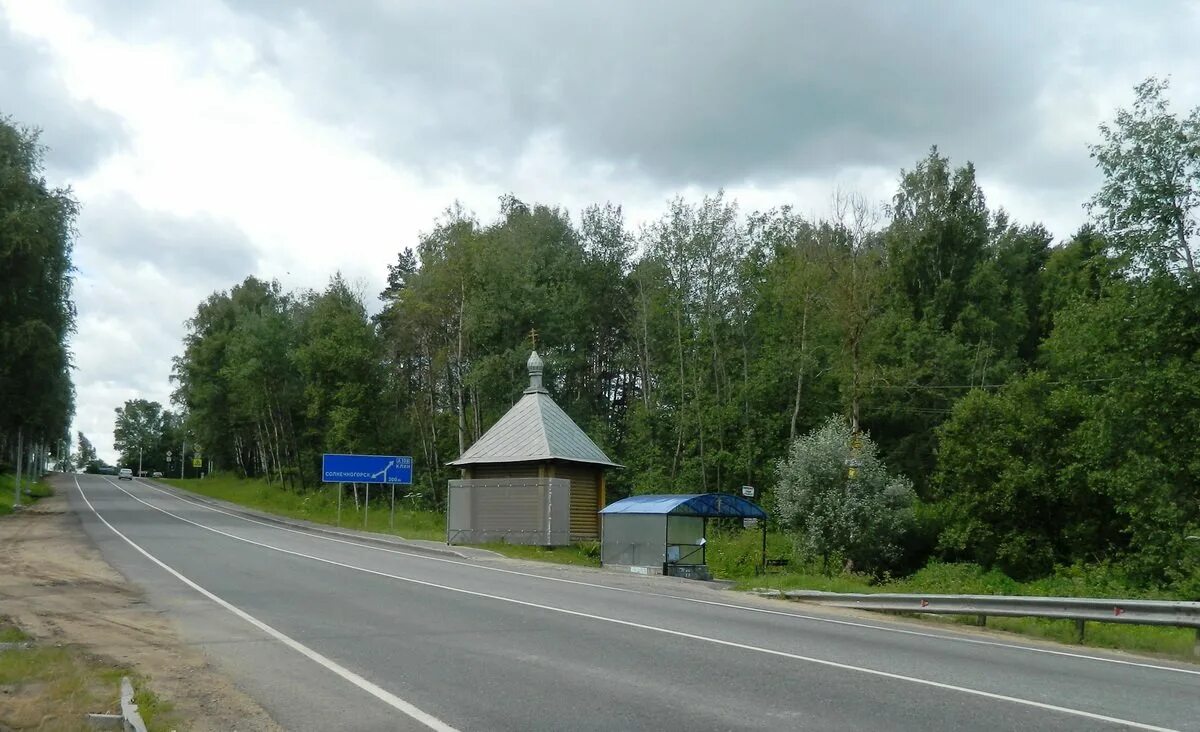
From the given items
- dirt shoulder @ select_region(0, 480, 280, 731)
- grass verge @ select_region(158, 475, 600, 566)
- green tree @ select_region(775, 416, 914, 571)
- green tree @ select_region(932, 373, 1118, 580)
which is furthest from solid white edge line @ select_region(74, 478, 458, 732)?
green tree @ select_region(932, 373, 1118, 580)

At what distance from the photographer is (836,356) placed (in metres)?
44.6

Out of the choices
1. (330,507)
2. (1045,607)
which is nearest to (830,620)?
(1045,607)

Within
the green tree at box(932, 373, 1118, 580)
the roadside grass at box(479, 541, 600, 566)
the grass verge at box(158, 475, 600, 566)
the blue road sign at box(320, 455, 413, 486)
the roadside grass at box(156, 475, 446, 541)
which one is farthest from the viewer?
the roadside grass at box(156, 475, 446, 541)

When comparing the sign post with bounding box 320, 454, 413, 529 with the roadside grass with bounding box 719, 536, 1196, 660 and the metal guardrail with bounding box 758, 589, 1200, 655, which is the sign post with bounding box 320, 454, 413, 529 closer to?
the roadside grass with bounding box 719, 536, 1196, 660

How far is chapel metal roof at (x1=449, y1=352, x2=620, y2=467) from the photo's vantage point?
3725 centimetres

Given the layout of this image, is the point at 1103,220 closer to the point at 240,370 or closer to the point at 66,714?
the point at 66,714

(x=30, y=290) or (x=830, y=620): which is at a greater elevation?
(x=30, y=290)

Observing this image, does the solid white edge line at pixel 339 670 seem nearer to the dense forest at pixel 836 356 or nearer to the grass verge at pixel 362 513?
the grass verge at pixel 362 513

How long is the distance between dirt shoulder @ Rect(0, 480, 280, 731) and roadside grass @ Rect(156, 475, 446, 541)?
16.8m

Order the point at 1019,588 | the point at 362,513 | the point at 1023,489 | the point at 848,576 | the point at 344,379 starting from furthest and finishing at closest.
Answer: the point at 344,379 < the point at 362,513 < the point at 1023,489 < the point at 1019,588 < the point at 848,576

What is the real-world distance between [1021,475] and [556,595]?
22923mm

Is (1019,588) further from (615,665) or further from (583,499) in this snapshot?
(615,665)

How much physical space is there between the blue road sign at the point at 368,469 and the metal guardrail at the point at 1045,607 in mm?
27624

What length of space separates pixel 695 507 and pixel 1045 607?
14.6 meters
